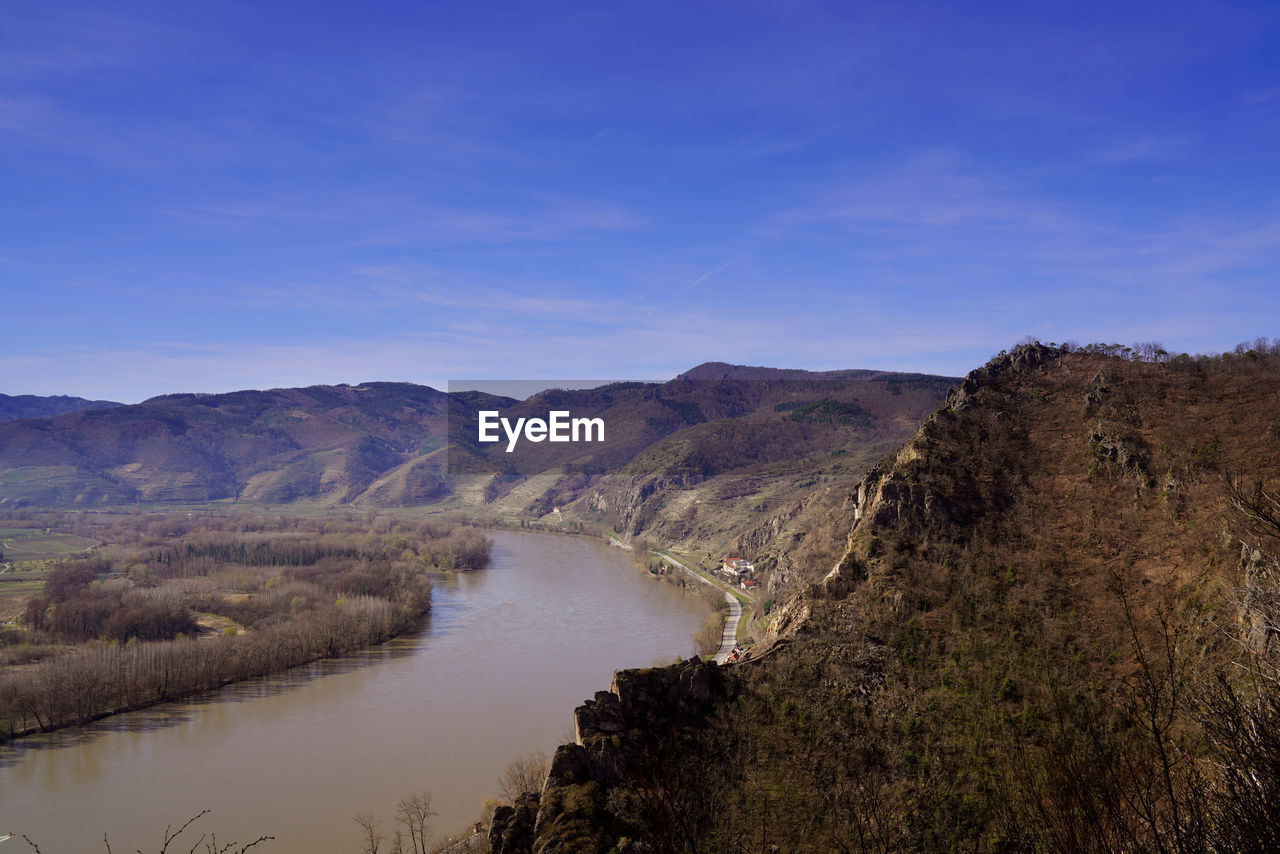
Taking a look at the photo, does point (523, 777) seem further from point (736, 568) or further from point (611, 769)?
point (736, 568)

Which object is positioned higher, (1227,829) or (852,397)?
(852,397)

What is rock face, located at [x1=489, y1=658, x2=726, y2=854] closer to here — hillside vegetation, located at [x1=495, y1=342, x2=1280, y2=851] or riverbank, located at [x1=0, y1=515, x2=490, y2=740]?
hillside vegetation, located at [x1=495, y1=342, x2=1280, y2=851]

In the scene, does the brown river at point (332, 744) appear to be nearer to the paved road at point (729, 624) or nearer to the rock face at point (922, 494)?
the paved road at point (729, 624)

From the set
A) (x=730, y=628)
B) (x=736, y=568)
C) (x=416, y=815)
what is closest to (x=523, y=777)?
(x=416, y=815)

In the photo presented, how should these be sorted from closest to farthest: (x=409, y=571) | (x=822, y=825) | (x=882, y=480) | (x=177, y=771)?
(x=822, y=825) → (x=882, y=480) → (x=177, y=771) → (x=409, y=571)

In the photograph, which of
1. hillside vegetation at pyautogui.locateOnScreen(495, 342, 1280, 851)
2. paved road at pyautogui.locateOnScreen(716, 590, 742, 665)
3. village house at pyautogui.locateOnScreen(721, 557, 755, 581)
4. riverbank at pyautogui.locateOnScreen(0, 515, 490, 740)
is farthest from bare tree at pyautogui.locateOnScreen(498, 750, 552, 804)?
village house at pyautogui.locateOnScreen(721, 557, 755, 581)

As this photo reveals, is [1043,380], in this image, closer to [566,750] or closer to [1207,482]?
[1207,482]

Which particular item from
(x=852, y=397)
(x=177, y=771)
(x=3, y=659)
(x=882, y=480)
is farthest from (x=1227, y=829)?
(x=852, y=397)
